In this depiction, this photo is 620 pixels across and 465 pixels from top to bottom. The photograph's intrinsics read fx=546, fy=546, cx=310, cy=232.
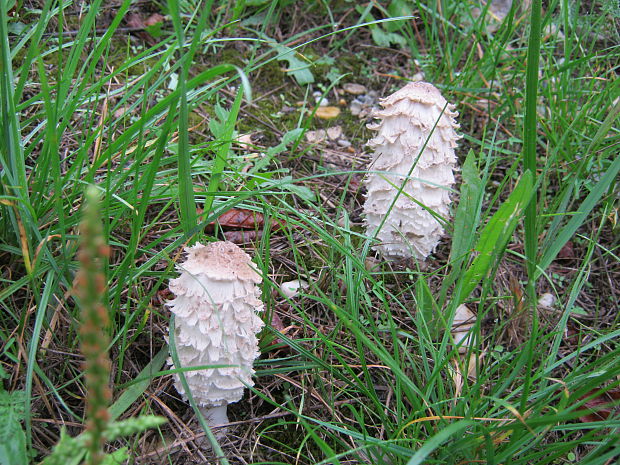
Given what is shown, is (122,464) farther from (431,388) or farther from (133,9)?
(133,9)

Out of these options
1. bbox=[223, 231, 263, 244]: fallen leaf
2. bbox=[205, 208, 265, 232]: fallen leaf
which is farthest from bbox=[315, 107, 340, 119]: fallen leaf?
bbox=[223, 231, 263, 244]: fallen leaf

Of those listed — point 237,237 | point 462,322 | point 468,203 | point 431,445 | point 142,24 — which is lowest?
point 462,322

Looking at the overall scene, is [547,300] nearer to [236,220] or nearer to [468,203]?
[468,203]

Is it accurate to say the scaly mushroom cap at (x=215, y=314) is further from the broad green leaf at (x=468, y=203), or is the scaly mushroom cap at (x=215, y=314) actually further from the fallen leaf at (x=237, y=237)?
the broad green leaf at (x=468, y=203)

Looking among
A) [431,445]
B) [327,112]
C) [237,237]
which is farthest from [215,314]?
[327,112]

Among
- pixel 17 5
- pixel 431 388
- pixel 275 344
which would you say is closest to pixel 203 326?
pixel 275 344

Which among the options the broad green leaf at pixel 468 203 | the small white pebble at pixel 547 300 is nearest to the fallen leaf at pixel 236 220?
the broad green leaf at pixel 468 203
